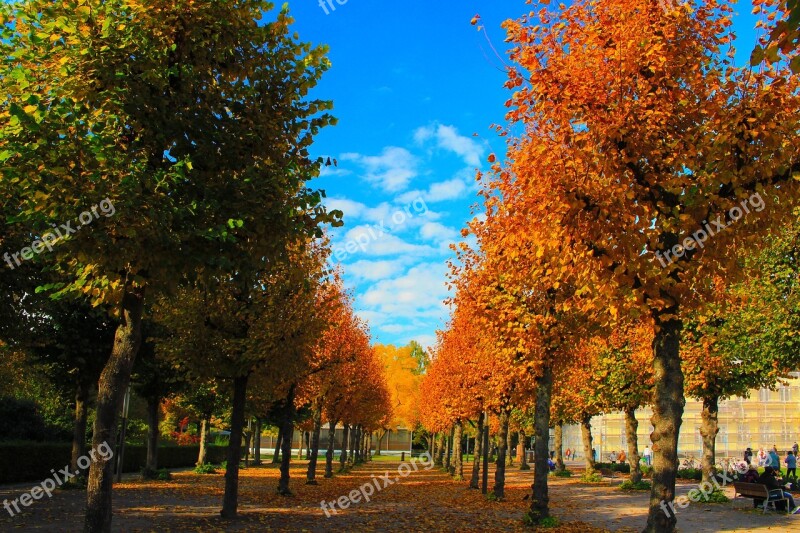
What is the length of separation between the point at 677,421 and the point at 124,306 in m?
8.60

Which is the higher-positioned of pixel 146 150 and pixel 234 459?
pixel 146 150

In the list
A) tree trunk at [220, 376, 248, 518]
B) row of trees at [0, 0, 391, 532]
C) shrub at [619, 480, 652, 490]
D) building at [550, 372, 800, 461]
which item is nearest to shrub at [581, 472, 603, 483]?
shrub at [619, 480, 652, 490]

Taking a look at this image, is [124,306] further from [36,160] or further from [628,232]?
[628,232]

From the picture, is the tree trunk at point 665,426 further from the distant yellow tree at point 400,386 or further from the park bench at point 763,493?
the distant yellow tree at point 400,386

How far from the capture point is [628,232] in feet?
27.4

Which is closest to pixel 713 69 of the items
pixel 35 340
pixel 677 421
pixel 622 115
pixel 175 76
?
pixel 622 115

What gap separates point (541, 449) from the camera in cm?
1602

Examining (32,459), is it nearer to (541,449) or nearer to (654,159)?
(541,449)

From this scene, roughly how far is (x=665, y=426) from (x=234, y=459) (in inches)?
400

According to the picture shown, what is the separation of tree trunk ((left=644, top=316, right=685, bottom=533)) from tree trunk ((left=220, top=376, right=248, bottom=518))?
9491 mm

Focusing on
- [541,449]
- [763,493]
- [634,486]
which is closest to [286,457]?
[541,449]

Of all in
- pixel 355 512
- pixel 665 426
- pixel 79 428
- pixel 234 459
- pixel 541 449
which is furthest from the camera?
pixel 79 428

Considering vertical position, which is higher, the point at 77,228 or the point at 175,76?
the point at 175,76

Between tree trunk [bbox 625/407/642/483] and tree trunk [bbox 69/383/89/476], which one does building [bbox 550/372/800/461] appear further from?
tree trunk [bbox 69/383/89/476]
